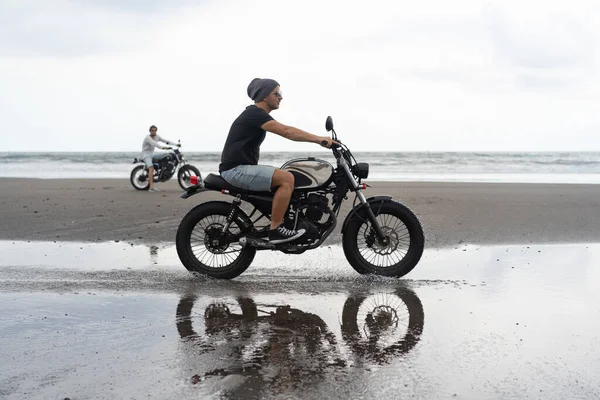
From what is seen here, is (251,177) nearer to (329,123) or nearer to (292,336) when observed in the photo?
(329,123)

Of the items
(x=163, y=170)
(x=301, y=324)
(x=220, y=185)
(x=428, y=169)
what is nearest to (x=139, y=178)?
(x=163, y=170)

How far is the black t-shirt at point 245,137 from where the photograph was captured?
6461 mm

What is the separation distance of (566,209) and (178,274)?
8.26 meters

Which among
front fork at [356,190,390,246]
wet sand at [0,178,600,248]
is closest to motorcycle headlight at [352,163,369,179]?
front fork at [356,190,390,246]

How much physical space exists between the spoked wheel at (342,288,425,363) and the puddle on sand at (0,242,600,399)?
0.05ft

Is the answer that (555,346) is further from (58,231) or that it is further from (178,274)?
(58,231)

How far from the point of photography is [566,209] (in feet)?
40.5

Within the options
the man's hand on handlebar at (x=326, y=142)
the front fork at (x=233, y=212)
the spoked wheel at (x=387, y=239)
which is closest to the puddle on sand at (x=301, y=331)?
the spoked wheel at (x=387, y=239)

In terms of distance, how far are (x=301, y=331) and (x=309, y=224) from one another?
220 centimetres

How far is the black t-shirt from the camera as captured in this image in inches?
254

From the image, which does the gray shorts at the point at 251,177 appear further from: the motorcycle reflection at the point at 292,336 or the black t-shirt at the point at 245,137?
the motorcycle reflection at the point at 292,336

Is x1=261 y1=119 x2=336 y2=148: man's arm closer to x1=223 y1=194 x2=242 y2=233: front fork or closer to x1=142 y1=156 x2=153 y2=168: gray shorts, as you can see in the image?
x1=223 y1=194 x2=242 y2=233: front fork

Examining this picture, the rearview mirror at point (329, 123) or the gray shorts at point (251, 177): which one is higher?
the rearview mirror at point (329, 123)

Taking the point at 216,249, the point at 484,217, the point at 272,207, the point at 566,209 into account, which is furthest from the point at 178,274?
the point at 566,209
